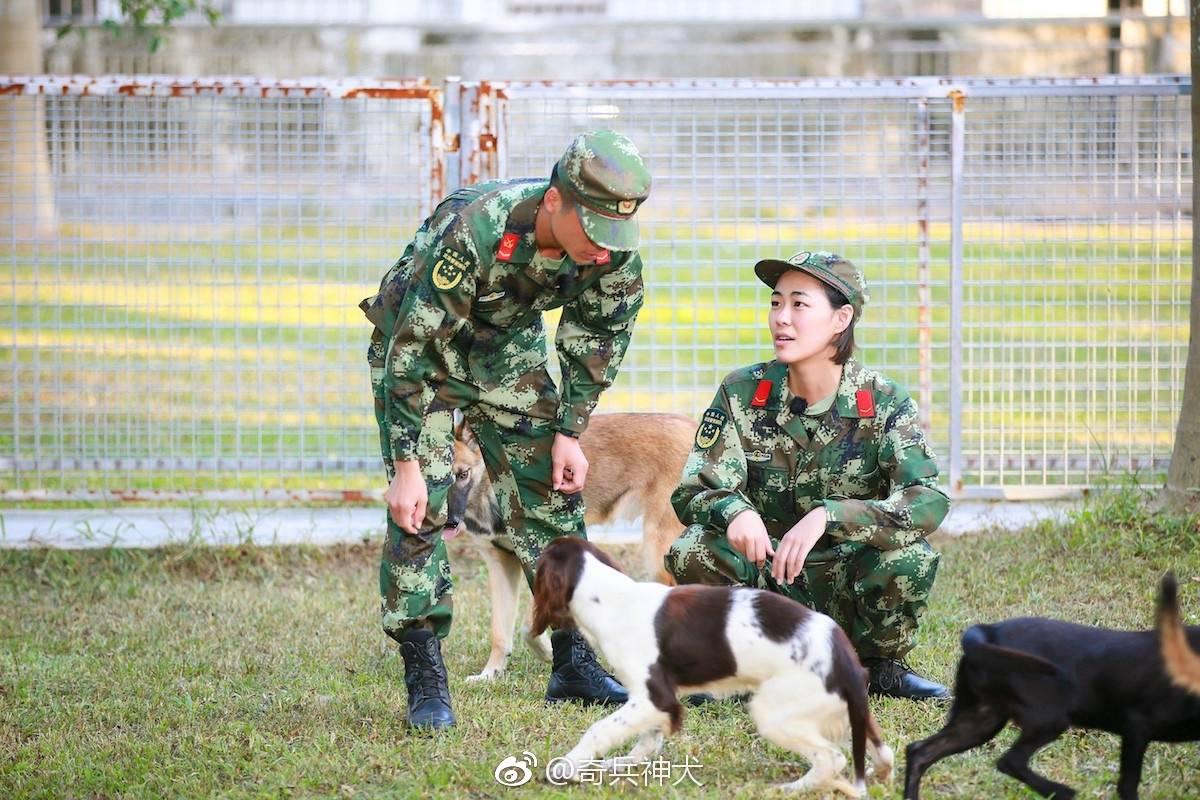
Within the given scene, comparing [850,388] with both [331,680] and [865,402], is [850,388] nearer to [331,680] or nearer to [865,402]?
[865,402]

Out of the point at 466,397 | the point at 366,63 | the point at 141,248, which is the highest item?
the point at 366,63

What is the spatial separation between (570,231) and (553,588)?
93cm

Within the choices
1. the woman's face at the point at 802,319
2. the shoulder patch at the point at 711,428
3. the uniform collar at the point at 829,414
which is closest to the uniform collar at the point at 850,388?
the uniform collar at the point at 829,414

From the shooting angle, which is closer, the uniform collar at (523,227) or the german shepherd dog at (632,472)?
the uniform collar at (523,227)

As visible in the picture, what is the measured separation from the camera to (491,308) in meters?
3.86

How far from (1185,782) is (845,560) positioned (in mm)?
1150

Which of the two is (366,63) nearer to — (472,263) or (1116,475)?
(1116,475)

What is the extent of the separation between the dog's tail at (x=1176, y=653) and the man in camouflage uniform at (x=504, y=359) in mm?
1555

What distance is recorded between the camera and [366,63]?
44.7ft

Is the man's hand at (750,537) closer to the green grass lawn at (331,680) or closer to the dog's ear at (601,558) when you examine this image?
the dog's ear at (601,558)

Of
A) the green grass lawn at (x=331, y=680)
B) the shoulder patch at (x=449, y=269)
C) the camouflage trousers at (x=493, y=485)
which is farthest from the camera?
the camouflage trousers at (x=493, y=485)

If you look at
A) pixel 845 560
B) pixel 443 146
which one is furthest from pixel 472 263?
pixel 443 146

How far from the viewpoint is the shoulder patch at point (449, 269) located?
363 centimetres

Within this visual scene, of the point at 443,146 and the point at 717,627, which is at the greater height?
the point at 443,146
